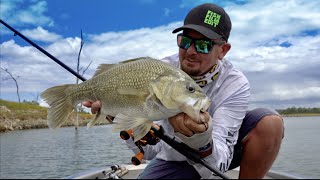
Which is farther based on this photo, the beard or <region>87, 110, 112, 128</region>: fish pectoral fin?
the beard

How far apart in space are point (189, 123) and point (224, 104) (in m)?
1.13

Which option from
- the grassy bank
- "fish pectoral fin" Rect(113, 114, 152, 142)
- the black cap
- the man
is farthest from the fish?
the grassy bank

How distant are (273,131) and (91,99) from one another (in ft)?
5.57

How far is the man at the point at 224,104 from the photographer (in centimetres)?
330

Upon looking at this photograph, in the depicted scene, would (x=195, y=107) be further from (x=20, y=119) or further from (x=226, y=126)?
(x=20, y=119)

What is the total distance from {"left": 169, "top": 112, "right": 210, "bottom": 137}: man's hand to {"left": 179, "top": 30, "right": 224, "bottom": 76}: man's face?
3.61ft

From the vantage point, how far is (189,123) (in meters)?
2.41

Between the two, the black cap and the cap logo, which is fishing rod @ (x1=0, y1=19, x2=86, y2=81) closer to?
the black cap

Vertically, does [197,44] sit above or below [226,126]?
above

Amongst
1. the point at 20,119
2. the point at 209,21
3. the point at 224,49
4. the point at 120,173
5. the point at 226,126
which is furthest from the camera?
the point at 20,119

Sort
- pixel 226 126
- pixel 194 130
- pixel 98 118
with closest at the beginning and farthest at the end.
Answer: pixel 194 130
pixel 98 118
pixel 226 126

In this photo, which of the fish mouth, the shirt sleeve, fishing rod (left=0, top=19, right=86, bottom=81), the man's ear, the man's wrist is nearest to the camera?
the fish mouth

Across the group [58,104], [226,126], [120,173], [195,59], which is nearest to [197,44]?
[195,59]

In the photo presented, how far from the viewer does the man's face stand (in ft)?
11.4
